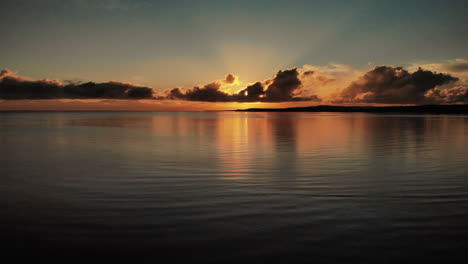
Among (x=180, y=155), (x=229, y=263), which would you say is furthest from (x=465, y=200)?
(x=180, y=155)

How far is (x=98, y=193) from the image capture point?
11.0 metres

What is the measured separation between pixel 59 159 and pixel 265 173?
13552mm

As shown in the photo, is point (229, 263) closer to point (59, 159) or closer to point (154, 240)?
point (154, 240)

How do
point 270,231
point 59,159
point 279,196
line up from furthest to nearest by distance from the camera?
1. point 59,159
2. point 279,196
3. point 270,231

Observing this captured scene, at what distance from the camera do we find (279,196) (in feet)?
34.1

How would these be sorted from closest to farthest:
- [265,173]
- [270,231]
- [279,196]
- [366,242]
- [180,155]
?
[366,242] < [270,231] < [279,196] < [265,173] < [180,155]

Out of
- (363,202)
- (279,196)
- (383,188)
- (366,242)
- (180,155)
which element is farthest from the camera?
(180,155)

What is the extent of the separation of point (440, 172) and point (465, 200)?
5.41 meters

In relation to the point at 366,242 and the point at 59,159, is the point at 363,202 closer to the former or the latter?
the point at 366,242

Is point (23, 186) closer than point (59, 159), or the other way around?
point (23, 186)

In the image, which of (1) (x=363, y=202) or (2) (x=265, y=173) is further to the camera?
(2) (x=265, y=173)

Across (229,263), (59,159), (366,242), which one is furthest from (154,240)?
(59,159)

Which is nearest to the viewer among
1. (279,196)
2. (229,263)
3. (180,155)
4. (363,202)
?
(229,263)

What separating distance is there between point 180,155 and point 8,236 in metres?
14.0
